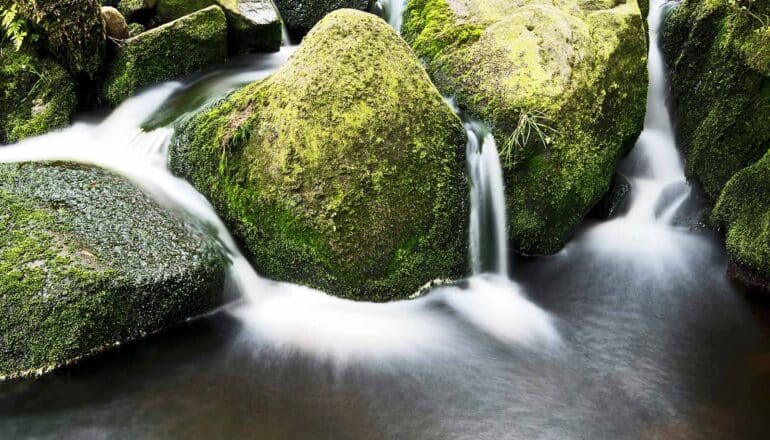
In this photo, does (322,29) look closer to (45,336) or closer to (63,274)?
(63,274)

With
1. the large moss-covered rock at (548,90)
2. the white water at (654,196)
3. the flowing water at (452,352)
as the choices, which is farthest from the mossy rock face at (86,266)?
the white water at (654,196)

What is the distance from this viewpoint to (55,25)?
603 centimetres

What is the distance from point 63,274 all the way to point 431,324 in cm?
276

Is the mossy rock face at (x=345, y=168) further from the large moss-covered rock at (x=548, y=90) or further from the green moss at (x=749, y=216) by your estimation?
the green moss at (x=749, y=216)

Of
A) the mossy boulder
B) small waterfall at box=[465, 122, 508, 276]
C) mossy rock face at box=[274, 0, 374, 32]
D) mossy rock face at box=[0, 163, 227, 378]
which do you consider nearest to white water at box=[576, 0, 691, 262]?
small waterfall at box=[465, 122, 508, 276]

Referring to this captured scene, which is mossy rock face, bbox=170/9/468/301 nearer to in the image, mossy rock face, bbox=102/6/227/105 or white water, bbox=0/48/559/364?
white water, bbox=0/48/559/364

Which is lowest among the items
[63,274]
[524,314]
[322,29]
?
[524,314]

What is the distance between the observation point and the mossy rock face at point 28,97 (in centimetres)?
598

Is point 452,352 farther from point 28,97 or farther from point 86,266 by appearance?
point 28,97

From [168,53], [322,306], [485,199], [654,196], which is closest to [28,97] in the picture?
[168,53]

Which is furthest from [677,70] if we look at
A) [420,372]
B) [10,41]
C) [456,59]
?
[10,41]

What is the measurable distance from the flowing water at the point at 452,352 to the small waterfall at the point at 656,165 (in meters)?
0.27

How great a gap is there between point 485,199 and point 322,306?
1796 millimetres

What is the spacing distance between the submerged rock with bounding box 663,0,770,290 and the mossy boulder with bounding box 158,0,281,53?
16.8 feet
